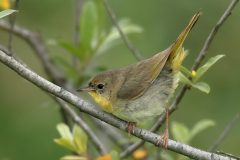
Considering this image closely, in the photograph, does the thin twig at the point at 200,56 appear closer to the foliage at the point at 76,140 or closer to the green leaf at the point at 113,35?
→ the foliage at the point at 76,140

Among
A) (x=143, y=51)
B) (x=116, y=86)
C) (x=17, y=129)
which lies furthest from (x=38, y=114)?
(x=116, y=86)

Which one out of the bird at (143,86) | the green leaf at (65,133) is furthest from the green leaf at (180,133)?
the green leaf at (65,133)

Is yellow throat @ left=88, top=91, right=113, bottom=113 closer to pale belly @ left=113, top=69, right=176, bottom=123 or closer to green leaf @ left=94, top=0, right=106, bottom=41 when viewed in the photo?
pale belly @ left=113, top=69, right=176, bottom=123

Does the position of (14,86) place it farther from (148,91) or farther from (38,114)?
(148,91)

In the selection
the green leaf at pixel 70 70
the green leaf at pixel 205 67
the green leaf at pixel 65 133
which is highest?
the green leaf at pixel 205 67

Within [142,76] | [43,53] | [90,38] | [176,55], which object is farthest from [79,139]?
[43,53]

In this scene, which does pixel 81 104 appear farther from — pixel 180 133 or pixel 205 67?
pixel 180 133
